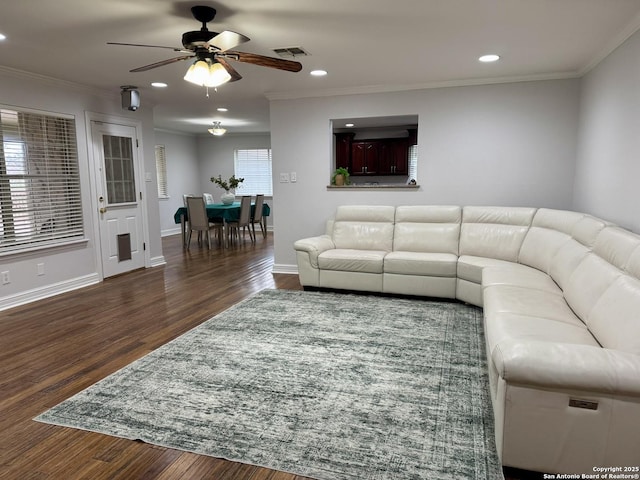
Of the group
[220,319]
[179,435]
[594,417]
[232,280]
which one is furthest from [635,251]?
[232,280]

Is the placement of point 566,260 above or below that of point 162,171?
below

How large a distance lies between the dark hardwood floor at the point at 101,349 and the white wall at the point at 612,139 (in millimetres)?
2437

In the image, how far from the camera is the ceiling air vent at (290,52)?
3547 mm

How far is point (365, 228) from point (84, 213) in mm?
3323

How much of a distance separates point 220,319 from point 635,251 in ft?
9.83

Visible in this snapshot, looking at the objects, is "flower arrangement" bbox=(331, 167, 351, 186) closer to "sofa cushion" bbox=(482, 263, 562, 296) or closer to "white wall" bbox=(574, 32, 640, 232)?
"sofa cushion" bbox=(482, 263, 562, 296)

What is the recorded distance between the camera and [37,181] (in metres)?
4.44

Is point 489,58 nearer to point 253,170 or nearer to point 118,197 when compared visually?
point 118,197

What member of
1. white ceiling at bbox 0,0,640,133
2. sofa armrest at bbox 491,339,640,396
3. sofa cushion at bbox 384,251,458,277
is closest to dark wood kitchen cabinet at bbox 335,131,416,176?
white ceiling at bbox 0,0,640,133

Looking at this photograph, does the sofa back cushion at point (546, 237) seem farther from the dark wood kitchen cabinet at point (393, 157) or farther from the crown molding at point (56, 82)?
the crown molding at point (56, 82)

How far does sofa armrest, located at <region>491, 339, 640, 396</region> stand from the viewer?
1525 millimetres

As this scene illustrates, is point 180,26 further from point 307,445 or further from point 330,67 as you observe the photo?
point 307,445

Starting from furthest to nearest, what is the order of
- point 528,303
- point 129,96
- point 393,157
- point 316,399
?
point 393,157 < point 129,96 < point 528,303 < point 316,399

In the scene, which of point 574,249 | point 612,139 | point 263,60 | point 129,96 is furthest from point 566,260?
point 129,96
